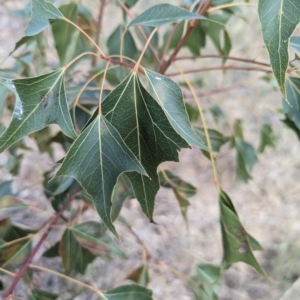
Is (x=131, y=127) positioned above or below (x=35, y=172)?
above

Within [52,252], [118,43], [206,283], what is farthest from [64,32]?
[206,283]

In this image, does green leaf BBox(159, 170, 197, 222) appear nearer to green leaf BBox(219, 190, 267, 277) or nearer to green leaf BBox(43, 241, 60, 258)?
green leaf BBox(219, 190, 267, 277)

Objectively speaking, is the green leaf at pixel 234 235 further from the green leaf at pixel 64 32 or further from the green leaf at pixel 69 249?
the green leaf at pixel 64 32

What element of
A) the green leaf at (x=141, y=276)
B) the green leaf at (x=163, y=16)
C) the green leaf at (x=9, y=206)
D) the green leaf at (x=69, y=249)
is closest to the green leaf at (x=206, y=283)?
the green leaf at (x=141, y=276)

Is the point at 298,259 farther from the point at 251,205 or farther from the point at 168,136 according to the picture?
the point at 168,136

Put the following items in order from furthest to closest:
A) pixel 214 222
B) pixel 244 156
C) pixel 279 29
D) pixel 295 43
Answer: pixel 214 222 < pixel 244 156 < pixel 295 43 < pixel 279 29

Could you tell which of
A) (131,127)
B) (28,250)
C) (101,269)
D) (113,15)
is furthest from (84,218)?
(113,15)

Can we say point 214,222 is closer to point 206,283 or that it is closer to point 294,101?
point 206,283

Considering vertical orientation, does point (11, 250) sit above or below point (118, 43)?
below
